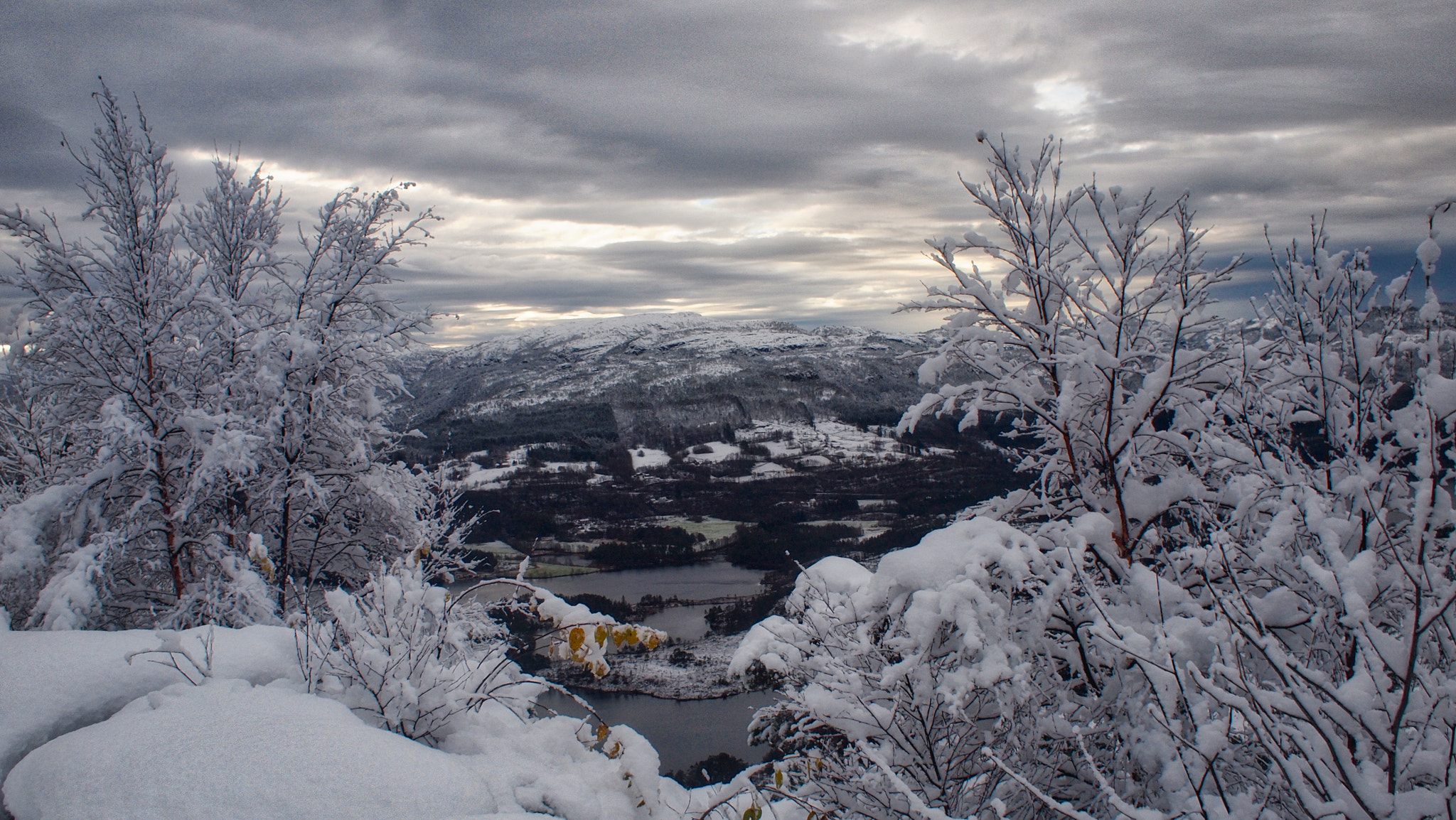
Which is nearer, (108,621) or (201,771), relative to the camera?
(201,771)

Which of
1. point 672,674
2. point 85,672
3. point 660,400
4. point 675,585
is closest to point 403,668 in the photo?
point 85,672

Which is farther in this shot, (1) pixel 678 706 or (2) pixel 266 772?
(1) pixel 678 706

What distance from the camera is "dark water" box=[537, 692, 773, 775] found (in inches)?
915

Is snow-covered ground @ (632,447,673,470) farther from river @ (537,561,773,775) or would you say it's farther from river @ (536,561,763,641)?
river @ (537,561,773,775)

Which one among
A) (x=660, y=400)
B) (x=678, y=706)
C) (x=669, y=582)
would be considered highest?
(x=678, y=706)

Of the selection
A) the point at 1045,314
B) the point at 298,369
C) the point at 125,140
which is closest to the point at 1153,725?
the point at 1045,314

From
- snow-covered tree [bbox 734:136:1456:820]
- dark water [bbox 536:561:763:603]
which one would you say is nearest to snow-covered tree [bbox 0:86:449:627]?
snow-covered tree [bbox 734:136:1456:820]

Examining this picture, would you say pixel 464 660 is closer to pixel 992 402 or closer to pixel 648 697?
pixel 992 402

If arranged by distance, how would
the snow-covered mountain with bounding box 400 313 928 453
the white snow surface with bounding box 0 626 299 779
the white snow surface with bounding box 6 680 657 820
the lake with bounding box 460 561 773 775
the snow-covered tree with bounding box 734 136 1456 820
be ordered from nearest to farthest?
the snow-covered tree with bounding box 734 136 1456 820, the white snow surface with bounding box 6 680 657 820, the white snow surface with bounding box 0 626 299 779, the lake with bounding box 460 561 773 775, the snow-covered mountain with bounding box 400 313 928 453

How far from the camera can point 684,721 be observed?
26469mm

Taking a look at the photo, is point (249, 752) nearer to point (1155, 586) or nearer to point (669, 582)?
point (1155, 586)

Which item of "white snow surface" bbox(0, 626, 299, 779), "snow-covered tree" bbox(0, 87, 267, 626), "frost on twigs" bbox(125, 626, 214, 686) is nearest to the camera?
"white snow surface" bbox(0, 626, 299, 779)

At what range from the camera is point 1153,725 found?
2789mm

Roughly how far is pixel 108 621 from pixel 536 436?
414 ft
